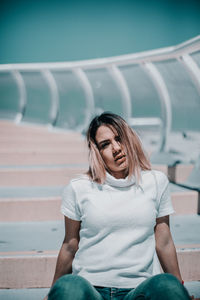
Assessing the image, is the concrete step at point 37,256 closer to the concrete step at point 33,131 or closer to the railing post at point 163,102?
the railing post at point 163,102

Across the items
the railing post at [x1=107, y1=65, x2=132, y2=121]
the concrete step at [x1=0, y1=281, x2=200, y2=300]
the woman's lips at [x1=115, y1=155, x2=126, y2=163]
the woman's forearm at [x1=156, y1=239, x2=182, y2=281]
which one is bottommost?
the concrete step at [x1=0, y1=281, x2=200, y2=300]

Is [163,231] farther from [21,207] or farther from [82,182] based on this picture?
[21,207]

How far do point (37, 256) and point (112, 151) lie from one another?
1.20m

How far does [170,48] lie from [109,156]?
4.17 meters

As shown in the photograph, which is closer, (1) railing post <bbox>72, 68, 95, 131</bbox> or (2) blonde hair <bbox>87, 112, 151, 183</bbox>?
(2) blonde hair <bbox>87, 112, 151, 183</bbox>

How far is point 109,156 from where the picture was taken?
1.84 metres

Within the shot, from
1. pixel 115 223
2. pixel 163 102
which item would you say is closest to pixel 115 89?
pixel 163 102

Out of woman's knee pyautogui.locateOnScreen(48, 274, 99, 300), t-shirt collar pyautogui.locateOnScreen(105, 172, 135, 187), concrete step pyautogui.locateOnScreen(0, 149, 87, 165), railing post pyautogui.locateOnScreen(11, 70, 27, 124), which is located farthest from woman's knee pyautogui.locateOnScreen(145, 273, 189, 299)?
railing post pyautogui.locateOnScreen(11, 70, 27, 124)

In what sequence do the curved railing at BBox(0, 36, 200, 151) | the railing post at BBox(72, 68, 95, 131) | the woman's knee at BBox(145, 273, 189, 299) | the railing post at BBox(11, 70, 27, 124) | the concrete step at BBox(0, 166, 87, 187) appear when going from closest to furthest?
the woman's knee at BBox(145, 273, 189, 299)
the concrete step at BBox(0, 166, 87, 187)
the curved railing at BBox(0, 36, 200, 151)
the railing post at BBox(72, 68, 95, 131)
the railing post at BBox(11, 70, 27, 124)

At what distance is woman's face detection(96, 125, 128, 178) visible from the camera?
1.82 m

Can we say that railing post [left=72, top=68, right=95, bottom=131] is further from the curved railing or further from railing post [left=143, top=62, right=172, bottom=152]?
railing post [left=143, top=62, right=172, bottom=152]

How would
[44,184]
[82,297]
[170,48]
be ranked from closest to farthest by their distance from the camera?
[82,297] → [44,184] → [170,48]

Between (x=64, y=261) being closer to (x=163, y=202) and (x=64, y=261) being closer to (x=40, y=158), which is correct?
(x=163, y=202)

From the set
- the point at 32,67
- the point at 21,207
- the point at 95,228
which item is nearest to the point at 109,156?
the point at 95,228
